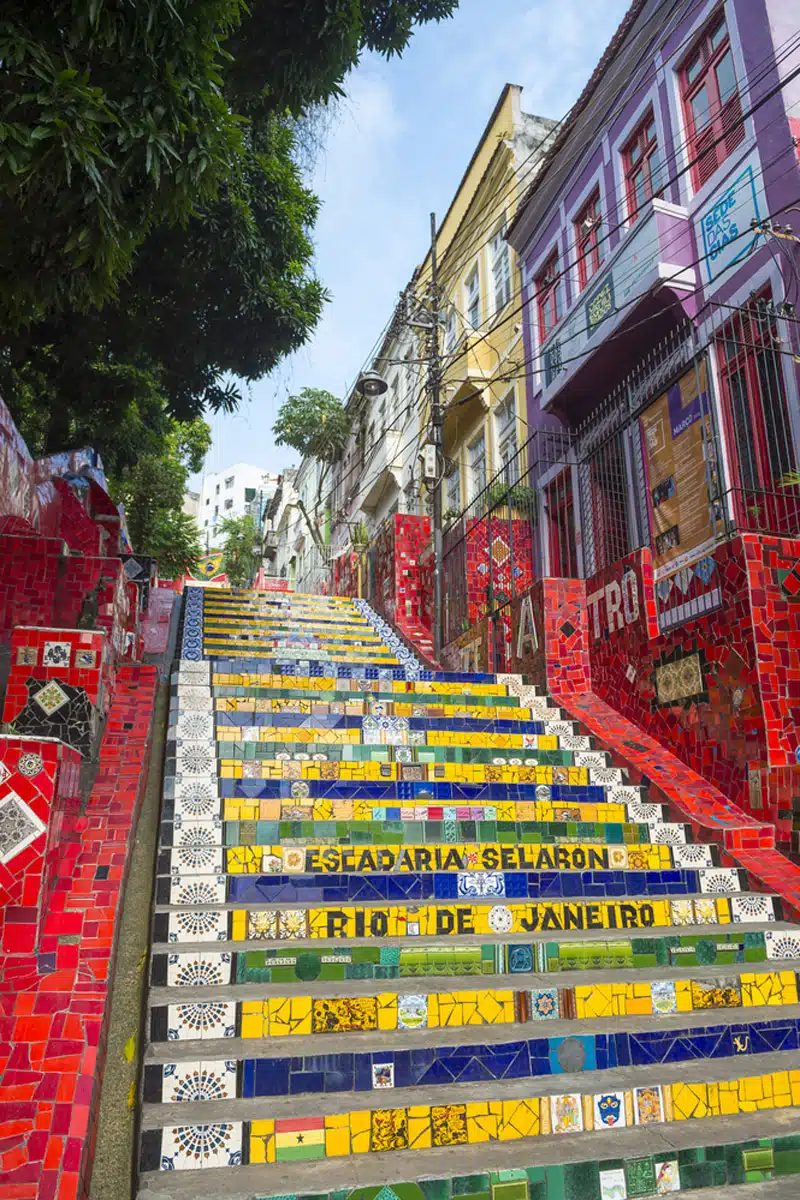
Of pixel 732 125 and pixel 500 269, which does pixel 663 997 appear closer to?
pixel 732 125

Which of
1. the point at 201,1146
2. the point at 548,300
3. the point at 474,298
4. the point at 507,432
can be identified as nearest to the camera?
the point at 201,1146

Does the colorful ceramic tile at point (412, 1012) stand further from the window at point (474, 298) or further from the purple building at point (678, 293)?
the window at point (474, 298)

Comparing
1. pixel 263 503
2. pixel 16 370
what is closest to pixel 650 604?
pixel 16 370

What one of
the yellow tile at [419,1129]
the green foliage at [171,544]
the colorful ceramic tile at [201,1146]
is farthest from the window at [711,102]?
the green foliage at [171,544]

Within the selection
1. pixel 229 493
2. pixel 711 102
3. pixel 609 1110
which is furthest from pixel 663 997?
pixel 229 493

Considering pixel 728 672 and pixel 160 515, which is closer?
pixel 728 672

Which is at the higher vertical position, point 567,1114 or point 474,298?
point 474,298

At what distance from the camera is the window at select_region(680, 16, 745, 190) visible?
341 inches

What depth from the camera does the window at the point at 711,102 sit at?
866cm

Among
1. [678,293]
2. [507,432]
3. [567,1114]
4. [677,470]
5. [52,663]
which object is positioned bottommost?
[567,1114]

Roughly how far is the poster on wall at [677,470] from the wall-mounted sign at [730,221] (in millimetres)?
2157

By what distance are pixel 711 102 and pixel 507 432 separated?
20.0 ft

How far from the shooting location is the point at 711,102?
913 centimetres

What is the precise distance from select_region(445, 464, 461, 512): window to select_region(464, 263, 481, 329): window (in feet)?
9.69
